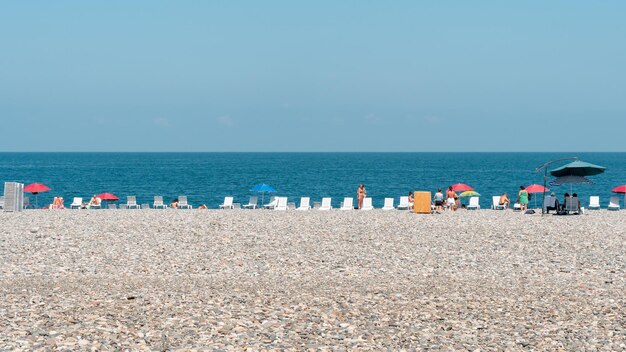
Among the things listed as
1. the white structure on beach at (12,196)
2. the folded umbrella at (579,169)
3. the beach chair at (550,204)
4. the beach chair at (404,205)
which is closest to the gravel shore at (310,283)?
the beach chair at (550,204)

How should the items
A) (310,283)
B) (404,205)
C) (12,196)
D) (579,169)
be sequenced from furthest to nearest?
(404,205) < (12,196) < (579,169) < (310,283)

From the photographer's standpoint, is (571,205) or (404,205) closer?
(571,205)

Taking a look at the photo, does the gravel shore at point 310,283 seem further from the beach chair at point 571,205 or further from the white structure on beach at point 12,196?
the white structure on beach at point 12,196

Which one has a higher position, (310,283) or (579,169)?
(579,169)

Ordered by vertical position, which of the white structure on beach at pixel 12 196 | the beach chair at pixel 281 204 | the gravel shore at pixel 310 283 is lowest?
the beach chair at pixel 281 204

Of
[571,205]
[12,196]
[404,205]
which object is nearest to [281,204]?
[404,205]

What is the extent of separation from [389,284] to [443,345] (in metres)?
4.46

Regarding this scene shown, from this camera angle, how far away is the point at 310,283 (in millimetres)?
14625

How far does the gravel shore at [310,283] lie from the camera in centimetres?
1034

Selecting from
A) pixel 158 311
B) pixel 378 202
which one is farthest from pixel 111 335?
pixel 378 202

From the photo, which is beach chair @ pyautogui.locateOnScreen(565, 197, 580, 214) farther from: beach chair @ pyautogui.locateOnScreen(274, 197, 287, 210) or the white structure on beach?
the white structure on beach

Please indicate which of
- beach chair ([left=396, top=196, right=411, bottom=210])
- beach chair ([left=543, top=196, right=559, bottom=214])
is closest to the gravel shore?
beach chair ([left=543, top=196, right=559, bottom=214])

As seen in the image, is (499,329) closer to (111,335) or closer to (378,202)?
(111,335)

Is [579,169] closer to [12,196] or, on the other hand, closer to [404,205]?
[404,205]
